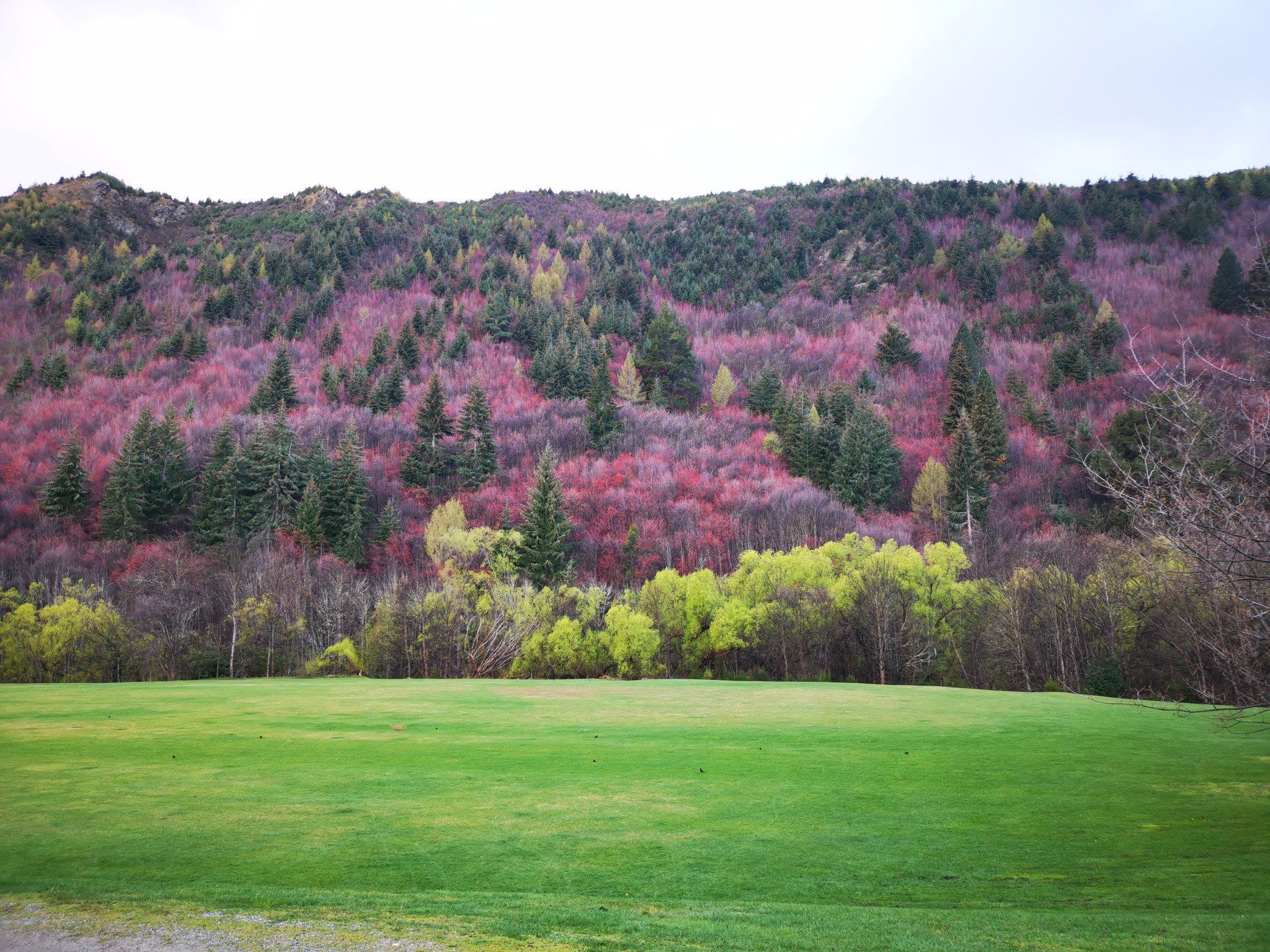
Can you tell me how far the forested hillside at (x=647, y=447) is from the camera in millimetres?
50219

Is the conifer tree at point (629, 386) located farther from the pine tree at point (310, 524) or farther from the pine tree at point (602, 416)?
the pine tree at point (310, 524)

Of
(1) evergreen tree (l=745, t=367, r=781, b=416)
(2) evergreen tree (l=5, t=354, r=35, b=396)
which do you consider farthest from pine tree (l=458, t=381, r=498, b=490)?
(2) evergreen tree (l=5, t=354, r=35, b=396)

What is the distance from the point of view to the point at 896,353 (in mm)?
127750

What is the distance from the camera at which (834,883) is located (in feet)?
29.5

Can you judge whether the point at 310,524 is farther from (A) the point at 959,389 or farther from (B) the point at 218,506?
(A) the point at 959,389

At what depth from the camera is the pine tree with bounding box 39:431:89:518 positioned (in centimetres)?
8462

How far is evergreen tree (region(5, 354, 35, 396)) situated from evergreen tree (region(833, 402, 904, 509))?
134722 millimetres

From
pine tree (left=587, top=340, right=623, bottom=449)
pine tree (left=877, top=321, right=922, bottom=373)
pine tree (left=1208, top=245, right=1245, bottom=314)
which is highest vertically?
pine tree (left=1208, top=245, right=1245, bottom=314)

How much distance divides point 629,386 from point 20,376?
343 feet

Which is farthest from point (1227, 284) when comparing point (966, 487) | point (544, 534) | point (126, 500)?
point (126, 500)

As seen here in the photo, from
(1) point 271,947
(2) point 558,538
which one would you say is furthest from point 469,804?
(2) point 558,538

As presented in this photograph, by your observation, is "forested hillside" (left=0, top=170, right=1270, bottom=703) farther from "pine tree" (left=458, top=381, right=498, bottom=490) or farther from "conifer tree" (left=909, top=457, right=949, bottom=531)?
"conifer tree" (left=909, top=457, right=949, bottom=531)

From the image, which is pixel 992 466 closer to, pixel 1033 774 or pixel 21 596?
pixel 1033 774

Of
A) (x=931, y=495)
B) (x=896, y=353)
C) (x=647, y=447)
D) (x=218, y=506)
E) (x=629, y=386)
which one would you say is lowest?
(x=218, y=506)
